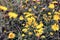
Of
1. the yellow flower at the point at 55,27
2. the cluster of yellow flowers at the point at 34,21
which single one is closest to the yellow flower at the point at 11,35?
the cluster of yellow flowers at the point at 34,21

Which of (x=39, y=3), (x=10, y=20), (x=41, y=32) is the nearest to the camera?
(x=41, y=32)

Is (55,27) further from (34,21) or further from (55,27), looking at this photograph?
(34,21)

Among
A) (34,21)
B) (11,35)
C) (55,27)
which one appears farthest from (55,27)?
(11,35)

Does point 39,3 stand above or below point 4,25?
above

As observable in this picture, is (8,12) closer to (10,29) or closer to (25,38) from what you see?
(10,29)

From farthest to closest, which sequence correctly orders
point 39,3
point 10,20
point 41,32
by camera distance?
1. point 39,3
2. point 10,20
3. point 41,32

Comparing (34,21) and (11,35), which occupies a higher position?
(34,21)

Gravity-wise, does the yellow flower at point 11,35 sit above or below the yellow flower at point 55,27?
below

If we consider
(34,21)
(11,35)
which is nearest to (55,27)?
(34,21)

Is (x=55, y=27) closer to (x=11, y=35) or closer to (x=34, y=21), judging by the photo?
(x=34, y=21)

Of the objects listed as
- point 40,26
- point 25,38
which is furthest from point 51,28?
point 25,38

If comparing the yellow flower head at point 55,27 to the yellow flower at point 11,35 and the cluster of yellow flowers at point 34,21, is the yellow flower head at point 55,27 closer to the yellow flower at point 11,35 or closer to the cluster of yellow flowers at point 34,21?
the cluster of yellow flowers at point 34,21
